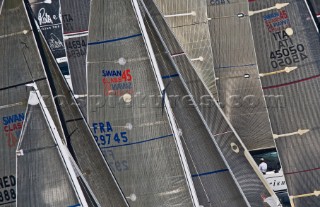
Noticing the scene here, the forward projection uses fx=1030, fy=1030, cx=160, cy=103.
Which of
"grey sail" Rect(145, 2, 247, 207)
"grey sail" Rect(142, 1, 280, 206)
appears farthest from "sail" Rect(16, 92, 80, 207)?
"grey sail" Rect(142, 1, 280, 206)

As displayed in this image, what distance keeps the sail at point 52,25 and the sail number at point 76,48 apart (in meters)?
9.27

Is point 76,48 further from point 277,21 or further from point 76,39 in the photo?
point 277,21

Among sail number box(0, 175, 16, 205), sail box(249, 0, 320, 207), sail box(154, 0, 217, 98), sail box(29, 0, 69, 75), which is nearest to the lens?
sail number box(0, 175, 16, 205)

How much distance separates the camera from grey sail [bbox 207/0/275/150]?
2325cm

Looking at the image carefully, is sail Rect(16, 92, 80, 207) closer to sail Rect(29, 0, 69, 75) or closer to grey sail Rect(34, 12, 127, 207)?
grey sail Rect(34, 12, 127, 207)

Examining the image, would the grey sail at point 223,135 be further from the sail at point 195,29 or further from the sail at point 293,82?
the sail at point 195,29

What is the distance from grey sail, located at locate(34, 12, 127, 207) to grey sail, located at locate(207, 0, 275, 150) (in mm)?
7718

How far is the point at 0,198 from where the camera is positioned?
14.6 m

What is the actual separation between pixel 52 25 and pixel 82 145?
57.4 ft

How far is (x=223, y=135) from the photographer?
675 inches

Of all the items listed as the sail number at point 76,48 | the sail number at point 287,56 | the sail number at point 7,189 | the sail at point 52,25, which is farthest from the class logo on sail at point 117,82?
the sail at point 52,25

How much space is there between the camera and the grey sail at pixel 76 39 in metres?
22.8

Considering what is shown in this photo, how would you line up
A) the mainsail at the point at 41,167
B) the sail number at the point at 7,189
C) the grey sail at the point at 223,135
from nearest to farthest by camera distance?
the mainsail at the point at 41,167
the sail number at the point at 7,189
the grey sail at the point at 223,135

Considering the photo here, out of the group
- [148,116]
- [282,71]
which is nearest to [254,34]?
[282,71]
